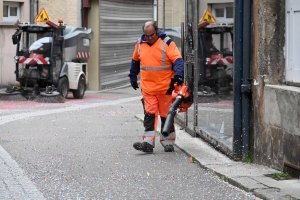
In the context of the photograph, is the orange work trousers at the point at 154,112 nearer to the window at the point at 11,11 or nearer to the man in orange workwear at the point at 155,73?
the man in orange workwear at the point at 155,73

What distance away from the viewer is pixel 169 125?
9.85 metres

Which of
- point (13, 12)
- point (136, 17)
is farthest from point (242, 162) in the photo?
point (136, 17)

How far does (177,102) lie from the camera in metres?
10.1

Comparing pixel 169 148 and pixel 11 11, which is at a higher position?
pixel 11 11

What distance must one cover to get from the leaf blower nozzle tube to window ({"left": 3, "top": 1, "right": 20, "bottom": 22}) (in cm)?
1559

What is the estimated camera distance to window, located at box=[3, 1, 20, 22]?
2483 cm

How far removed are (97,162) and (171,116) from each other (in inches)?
45.2

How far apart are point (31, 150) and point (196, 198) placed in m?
3.81

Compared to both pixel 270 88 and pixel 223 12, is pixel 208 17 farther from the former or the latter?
pixel 270 88

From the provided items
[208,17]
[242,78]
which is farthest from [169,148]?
[208,17]

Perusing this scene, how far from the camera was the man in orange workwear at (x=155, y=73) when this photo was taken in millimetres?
10109

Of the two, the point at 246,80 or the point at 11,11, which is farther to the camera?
the point at 11,11

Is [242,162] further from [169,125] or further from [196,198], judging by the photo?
[196,198]

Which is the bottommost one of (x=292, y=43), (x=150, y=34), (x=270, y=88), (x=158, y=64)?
(x=270, y=88)
